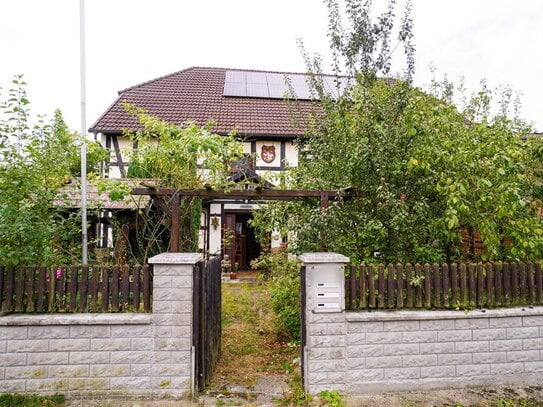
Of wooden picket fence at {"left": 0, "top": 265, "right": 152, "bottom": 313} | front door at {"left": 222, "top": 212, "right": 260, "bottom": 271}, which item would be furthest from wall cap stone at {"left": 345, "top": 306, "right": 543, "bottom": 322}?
front door at {"left": 222, "top": 212, "right": 260, "bottom": 271}

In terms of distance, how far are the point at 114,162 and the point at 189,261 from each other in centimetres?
841

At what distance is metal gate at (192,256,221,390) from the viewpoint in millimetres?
3428

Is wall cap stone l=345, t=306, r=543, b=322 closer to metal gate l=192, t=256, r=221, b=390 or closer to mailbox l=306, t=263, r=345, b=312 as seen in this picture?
mailbox l=306, t=263, r=345, b=312

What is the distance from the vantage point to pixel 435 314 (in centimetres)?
349

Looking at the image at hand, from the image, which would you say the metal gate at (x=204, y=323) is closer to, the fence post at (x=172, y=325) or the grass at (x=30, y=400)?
the fence post at (x=172, y=325)

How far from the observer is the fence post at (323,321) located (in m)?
3.38

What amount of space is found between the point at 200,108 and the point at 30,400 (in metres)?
10.5

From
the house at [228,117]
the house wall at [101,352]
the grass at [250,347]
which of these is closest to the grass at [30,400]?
the house wall at [101,352]

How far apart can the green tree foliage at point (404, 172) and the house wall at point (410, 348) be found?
0.77m

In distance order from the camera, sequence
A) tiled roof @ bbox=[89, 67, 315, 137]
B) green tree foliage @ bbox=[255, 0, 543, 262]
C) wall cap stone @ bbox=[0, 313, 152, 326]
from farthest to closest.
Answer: tiled roof @ bbox=[89, 67, 315, 137]
green tree foliage @ bbox=[255, 0, 543, 262]
wall cap stone @ bbox=[0, 313, 152, 326]

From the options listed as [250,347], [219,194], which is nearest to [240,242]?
[250,347]

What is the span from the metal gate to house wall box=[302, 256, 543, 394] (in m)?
1.14

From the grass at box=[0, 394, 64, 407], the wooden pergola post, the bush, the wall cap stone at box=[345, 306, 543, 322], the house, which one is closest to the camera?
the grass at box=[0, 394, 64, 407]

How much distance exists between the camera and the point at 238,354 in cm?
458
